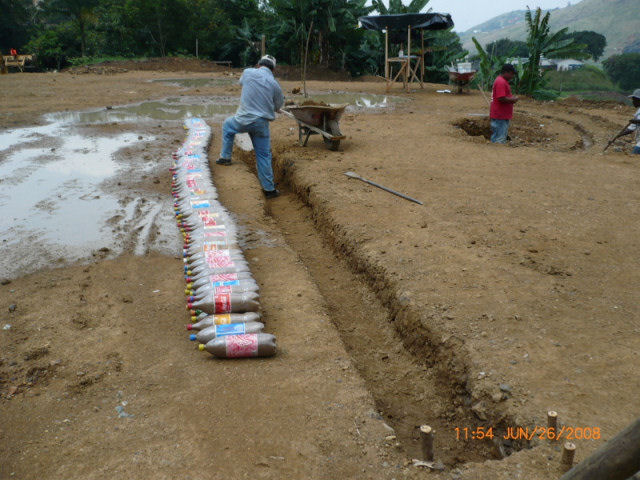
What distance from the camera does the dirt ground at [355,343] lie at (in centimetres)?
255

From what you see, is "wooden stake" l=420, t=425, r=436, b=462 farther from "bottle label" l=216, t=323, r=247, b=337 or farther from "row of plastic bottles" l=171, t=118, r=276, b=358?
"bottle label" l=216, t=323, r=247, b=337

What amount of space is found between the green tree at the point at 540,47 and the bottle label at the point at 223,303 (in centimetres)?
1374

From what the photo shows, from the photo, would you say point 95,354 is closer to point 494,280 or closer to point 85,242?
→ point 85,242

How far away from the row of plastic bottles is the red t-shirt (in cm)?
560

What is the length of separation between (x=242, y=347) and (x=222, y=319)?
0.35m

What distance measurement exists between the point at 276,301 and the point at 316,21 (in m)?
19.4

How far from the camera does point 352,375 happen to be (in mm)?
3162

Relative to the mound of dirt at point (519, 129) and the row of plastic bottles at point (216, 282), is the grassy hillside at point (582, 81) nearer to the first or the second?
the mound of dirt at point (519, 129)

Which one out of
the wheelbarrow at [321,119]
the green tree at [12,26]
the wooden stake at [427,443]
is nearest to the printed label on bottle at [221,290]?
the wooden stake at [427,443]

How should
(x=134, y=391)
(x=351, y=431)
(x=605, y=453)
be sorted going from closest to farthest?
1. (x=605, y=453)
2. (x=351, y=431)
3. (x=134, y=391)

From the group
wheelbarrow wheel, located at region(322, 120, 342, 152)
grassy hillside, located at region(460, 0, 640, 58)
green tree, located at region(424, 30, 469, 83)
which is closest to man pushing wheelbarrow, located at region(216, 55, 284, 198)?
wheelbarrow wheel, located at region(322, 120, 342, 152)

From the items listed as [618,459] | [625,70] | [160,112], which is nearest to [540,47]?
[160,112]

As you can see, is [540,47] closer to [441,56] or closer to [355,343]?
[441,56]

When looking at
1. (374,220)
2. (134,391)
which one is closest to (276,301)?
(134,391)
